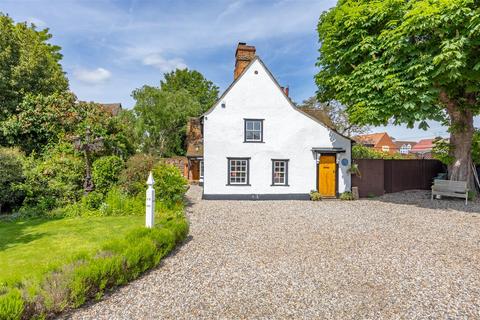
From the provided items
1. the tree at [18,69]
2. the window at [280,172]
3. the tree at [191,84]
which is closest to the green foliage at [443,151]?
the window at [280,172]

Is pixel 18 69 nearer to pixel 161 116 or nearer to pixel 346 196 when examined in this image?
pixel 161 116

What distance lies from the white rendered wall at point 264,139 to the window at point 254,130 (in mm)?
217

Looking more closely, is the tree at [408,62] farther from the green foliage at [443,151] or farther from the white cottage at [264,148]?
the white cottage at [264,148]

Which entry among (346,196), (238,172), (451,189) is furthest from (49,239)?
(451,189)

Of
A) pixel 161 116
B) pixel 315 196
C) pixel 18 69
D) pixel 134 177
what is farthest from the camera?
pixel 161 116

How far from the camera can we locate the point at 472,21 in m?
9.15

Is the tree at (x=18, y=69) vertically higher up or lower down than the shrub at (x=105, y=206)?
higher up

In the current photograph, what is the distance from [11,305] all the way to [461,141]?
57.6 ft

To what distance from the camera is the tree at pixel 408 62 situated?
9617 millimetres

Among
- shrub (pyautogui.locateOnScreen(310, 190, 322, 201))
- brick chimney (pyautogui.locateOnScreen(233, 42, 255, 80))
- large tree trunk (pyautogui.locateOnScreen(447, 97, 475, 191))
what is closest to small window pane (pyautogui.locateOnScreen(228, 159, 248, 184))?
shrub (pyautogui.locateOnScreen(310, 190, 322, 201))

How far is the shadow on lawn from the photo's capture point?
6523 millimetres

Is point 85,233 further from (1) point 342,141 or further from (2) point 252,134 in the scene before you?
(1) point 342,141

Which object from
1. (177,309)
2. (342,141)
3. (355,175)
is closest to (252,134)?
(342,141)

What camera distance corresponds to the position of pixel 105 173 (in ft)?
35.1
